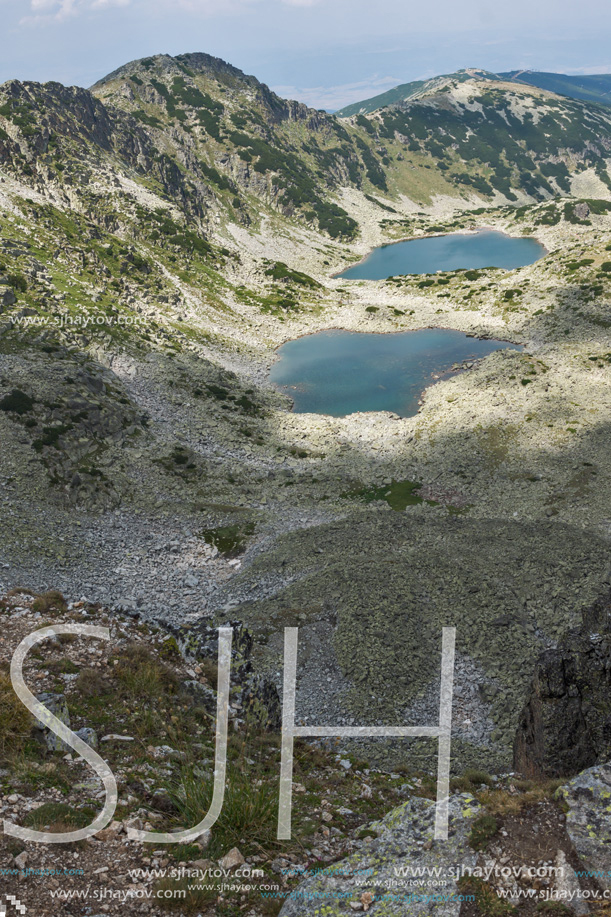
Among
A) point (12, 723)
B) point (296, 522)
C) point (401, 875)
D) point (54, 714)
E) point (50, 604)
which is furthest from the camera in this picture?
point (296, 522)

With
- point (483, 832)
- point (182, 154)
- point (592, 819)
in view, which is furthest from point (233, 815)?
point (182, 154)

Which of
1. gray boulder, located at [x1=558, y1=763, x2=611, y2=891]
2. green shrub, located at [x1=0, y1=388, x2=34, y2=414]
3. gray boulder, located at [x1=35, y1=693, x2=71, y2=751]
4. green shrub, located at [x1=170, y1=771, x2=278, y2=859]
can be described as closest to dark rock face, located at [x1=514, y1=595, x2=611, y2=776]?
gray boulder, located at [x1=558, y1=763, x2=611, y2=891]

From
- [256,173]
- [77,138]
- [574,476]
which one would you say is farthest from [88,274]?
[256,173]

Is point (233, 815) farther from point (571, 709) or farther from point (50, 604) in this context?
point (50, 604)

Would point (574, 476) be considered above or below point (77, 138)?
below

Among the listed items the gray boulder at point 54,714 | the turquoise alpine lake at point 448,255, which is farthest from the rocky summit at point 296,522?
the turquoise alpine lake at point 448,255

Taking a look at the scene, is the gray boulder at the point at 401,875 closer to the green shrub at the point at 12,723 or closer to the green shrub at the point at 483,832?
the green shrub at the point at 483,832

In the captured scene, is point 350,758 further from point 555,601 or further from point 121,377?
point 121,377
